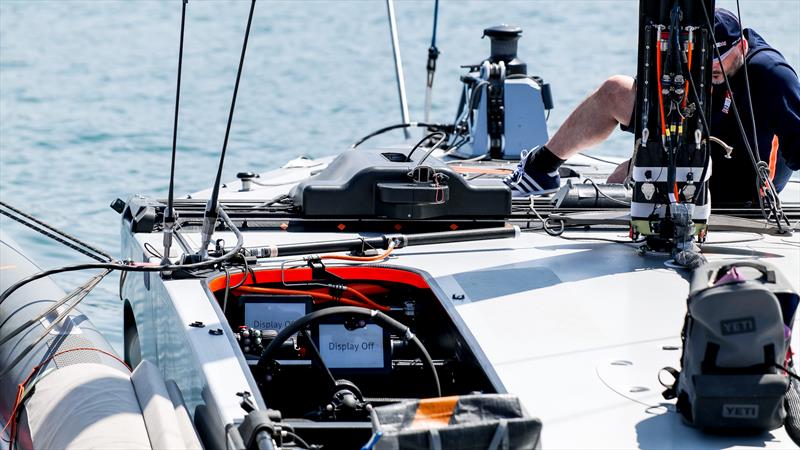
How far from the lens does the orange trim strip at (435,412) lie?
6.48ft

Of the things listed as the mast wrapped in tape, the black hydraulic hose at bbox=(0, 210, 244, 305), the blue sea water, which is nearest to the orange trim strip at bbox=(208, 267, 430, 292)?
the black hydraulic hose at bbox=(0, 210, 244, 305)

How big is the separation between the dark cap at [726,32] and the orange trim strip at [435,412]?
7.03ft

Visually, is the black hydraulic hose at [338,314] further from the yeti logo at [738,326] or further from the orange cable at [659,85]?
the orange cable at [659,85]

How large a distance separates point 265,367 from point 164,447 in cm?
44

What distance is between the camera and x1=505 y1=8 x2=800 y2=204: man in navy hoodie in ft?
12.5

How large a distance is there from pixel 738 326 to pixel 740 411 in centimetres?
Result: 15

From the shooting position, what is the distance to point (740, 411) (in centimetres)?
216

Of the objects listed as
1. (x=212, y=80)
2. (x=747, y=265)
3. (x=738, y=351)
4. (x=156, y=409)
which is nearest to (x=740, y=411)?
(x=738, y=351)

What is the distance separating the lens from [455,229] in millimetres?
3686

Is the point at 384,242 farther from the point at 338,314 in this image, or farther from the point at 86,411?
the point at 86,411

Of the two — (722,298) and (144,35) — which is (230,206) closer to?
(722,298)

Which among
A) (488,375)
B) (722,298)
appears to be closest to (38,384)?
(488,375)

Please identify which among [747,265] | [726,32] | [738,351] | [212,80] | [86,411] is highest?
[726,32]

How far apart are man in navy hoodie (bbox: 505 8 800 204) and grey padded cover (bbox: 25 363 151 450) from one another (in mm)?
1718
